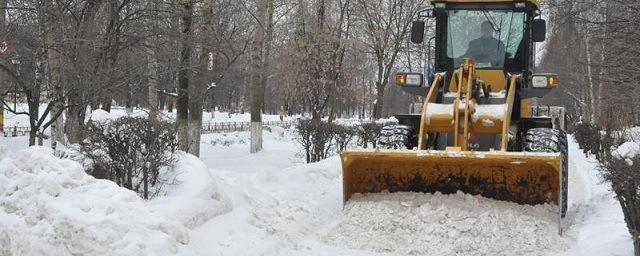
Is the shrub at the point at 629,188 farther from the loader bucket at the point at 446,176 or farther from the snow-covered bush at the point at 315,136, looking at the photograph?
the snow-covered bush at the point at 315,136

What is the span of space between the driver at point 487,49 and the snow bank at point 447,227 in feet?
8.38

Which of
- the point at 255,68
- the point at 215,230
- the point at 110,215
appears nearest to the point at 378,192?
the point at 215,230

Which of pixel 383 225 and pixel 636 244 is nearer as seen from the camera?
pixel 636 244

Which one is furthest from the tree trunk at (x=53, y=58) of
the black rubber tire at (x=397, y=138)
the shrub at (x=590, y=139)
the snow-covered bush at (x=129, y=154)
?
the shrub at (x=590, y=139)

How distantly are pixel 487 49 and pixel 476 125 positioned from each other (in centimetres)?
178

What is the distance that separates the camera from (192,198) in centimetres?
720

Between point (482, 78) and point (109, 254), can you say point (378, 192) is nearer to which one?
point (482, 78)

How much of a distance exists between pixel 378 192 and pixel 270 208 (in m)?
1.41

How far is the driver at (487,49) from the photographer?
9328 mm

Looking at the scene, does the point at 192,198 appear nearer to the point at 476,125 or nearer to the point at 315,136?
the point at 476,125

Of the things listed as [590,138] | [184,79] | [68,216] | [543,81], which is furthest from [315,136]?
[68,216]

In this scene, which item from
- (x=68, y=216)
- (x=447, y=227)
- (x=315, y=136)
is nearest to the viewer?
(x=68, y=216)

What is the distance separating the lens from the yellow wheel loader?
7559 millimetres

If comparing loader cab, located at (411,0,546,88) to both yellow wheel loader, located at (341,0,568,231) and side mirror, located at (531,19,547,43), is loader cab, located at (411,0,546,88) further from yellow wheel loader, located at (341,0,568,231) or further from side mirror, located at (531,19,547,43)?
side mirror, located at (531,19,547,43)
